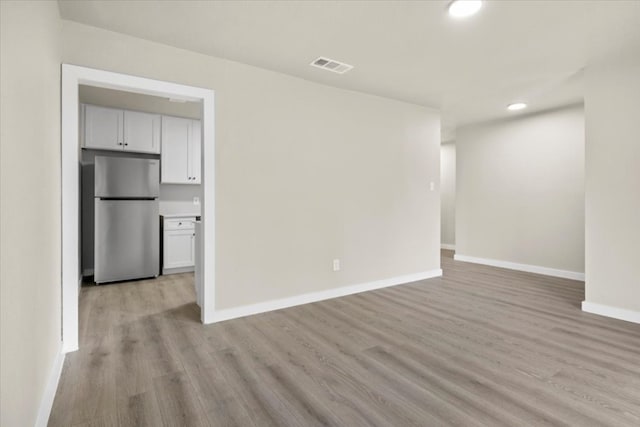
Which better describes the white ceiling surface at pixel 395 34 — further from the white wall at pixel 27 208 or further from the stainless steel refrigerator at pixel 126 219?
the stainless steel refrigerator at pixel 126 219

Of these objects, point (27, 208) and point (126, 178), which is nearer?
point (27, 208)

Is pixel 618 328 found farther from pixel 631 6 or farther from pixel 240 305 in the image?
pixel 240 305

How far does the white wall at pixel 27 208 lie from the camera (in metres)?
1.09

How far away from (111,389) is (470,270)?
4.90 m

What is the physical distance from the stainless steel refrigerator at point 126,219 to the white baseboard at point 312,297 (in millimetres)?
2265

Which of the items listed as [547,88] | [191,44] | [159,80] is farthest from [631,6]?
[159,80]

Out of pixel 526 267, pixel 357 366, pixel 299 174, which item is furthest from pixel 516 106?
pixel 357 366

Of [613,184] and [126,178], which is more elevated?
[126,178]

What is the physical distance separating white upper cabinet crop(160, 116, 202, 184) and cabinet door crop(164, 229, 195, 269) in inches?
34.2

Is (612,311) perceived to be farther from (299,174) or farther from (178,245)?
(178,245)

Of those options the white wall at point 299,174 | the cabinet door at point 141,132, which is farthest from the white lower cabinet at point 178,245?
the white wall at point 299,174

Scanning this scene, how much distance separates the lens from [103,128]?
4.66 metres

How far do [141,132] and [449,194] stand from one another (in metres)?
6.28

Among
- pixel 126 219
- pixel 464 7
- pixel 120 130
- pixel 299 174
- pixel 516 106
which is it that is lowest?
pixel 126 219
